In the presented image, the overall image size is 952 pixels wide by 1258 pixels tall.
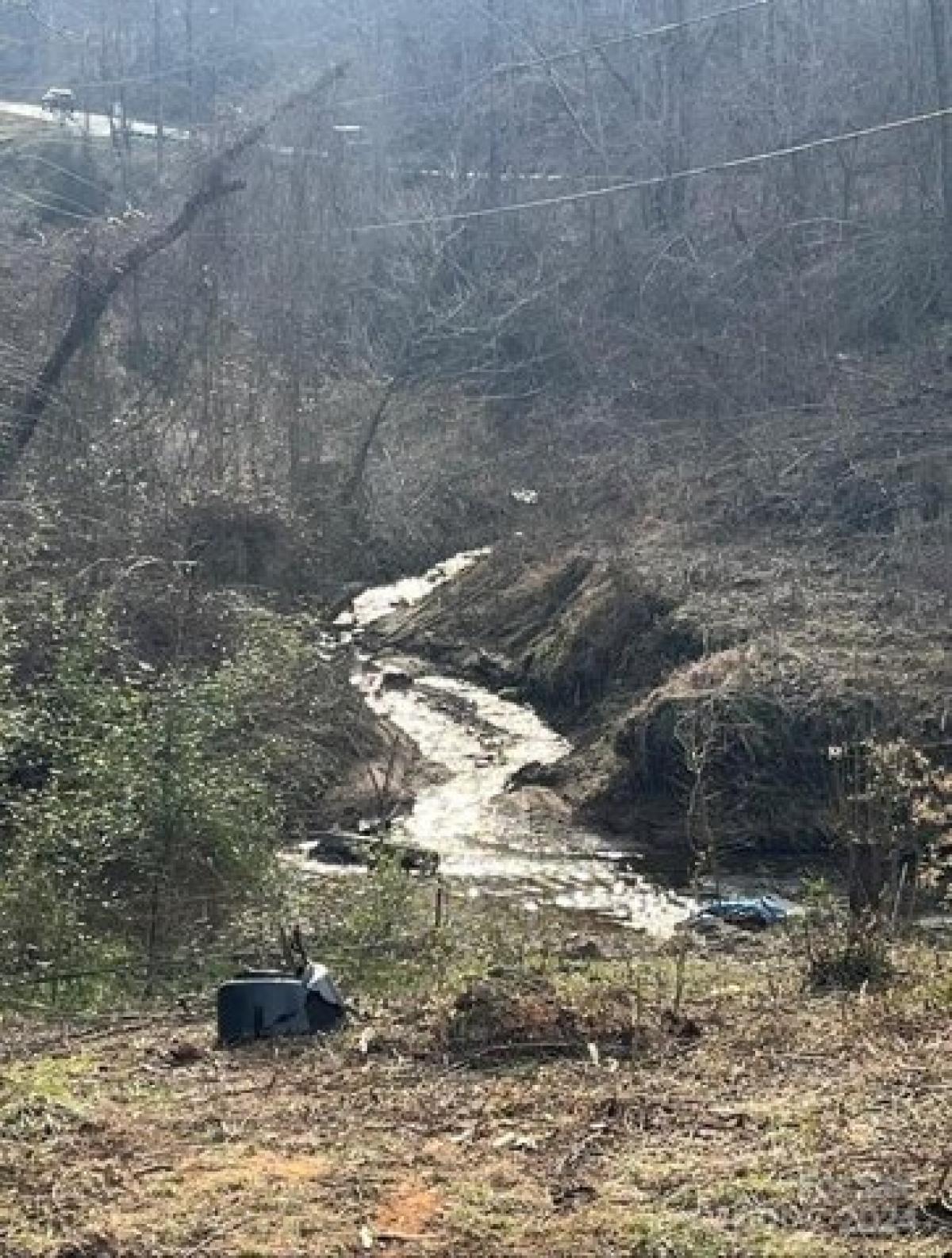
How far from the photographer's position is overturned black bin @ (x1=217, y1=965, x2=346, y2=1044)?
22.1 ft

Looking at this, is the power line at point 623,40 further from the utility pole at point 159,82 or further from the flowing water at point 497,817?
the flowing water at point 497,817

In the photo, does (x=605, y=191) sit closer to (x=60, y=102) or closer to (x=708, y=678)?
(x=708, y=678)

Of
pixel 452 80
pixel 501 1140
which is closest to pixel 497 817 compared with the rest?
pixel 501 1140

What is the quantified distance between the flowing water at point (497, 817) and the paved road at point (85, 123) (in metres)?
38.5

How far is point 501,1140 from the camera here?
512 cm

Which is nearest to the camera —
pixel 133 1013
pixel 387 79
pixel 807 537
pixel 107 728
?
pixel 133 1013

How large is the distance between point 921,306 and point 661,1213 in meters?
27.3

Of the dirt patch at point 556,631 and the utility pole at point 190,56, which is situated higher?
the utility pole at point 190,56

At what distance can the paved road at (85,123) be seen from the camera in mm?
56156

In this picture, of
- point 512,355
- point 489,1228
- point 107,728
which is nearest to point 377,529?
point 512,355

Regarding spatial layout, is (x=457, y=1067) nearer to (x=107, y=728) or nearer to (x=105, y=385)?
(x=107, y=728)

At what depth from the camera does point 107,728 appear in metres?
10.2

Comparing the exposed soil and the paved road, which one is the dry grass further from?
the paved road

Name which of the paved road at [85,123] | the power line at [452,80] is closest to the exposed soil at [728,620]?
the power line at [452,80]
